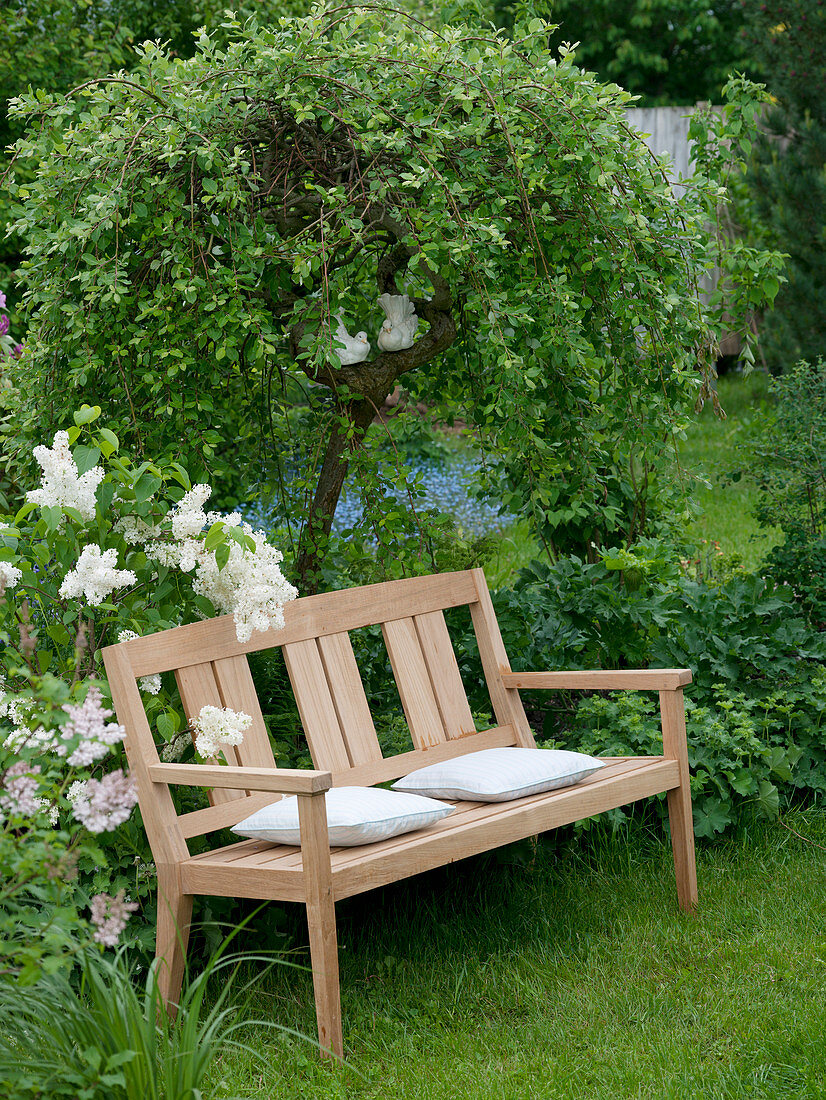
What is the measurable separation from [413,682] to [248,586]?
2.66 feet

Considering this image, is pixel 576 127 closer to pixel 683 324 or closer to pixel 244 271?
pixel 683 324

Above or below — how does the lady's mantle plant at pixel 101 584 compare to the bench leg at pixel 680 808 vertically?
above

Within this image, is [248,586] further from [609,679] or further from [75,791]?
[609,679]

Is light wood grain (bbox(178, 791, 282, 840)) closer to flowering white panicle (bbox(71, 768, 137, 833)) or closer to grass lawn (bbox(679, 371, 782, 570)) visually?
flowering white panicle (bbox(71, 768, 137, 833))

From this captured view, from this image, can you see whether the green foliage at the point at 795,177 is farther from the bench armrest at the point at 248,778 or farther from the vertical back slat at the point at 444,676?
the bench armrest at the point at 248,778

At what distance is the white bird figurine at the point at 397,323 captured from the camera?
12.1ft

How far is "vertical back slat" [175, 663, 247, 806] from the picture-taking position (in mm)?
2750

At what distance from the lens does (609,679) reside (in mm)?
3316

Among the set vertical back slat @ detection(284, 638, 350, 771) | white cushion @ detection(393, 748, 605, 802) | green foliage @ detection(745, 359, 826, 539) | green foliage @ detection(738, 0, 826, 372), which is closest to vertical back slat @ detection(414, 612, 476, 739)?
white cushion @ detection(393, 748, 605, 802)

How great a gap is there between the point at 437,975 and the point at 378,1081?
523 millimetres

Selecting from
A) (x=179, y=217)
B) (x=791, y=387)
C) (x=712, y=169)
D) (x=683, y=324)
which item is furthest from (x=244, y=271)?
(x=791, y=387)

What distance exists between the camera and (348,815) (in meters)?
2.55

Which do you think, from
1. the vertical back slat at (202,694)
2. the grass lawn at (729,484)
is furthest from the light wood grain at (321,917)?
the grass lawn at (729,484)

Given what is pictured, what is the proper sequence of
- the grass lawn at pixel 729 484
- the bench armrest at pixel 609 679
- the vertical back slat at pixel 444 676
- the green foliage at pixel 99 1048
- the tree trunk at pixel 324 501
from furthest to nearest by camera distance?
the grass lawn at pixel 729 484 → the tree trunk at pixel 324 501 → the vertical back slat at pixel 444 676 → the bench armrest at pixel 609 679 → the green foliage at pixel 99 1048
